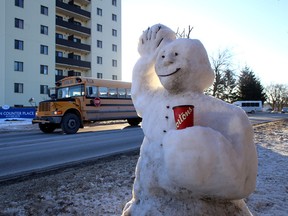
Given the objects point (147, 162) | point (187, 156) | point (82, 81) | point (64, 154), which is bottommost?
point (64, 154)

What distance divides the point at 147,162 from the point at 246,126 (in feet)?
1.97

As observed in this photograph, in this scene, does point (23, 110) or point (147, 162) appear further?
point (23, 110)

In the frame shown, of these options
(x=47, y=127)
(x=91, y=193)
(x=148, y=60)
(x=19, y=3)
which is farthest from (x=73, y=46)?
(x=148, y=60)

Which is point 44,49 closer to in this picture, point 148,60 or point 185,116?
point 148,60

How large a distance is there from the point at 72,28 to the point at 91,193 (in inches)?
1395

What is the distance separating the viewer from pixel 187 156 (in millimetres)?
1092

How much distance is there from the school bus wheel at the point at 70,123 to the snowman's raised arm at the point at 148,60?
10.9 m

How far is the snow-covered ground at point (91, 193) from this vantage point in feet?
10.6

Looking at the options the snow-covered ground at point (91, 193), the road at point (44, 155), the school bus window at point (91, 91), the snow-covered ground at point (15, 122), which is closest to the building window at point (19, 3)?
the snow-covered ground at point (15, 122)

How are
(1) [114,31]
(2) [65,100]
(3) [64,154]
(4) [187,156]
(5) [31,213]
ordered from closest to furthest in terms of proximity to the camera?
(4) [187,156]
(5) [31,213]
(3) [64,154]
(2) [65,100]
(1) [114,31]

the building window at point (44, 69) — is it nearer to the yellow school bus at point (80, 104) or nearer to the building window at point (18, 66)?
the building window at point (18, 66)

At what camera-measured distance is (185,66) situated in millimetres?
1421

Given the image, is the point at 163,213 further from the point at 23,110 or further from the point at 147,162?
the point at 23,110

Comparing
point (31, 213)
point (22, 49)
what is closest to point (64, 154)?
point (31, 213)
